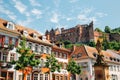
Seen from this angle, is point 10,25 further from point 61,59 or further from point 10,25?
point 61,59

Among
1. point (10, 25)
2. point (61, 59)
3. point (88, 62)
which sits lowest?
point (88, 62)

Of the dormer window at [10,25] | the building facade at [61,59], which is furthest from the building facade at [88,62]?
the dormer window at [10,25]

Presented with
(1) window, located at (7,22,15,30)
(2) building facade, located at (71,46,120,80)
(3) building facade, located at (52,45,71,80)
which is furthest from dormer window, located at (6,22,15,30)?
(2) building facade, located at (71,46,120,80)

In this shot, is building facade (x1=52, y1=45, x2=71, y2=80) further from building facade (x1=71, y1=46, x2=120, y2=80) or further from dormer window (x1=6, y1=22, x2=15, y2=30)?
dormer window (x1=6, y1=22, x2=15, y2=30)

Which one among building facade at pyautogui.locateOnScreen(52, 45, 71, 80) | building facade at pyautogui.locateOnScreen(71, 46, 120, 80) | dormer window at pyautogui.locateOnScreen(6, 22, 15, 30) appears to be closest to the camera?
dormer window at pyautogui.locateOnScreen(6, 22, 15, 30)

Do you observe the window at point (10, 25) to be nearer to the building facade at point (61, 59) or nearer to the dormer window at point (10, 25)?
the dormer window at point (10, 25)

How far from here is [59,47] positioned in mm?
55219

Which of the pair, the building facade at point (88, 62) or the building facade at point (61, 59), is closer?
the building facade at point (61, 59)

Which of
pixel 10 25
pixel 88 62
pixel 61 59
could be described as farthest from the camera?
pixel 88 62

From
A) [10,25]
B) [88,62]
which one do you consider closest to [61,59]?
[88,62]

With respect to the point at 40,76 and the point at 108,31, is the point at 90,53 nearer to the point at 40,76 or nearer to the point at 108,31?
the point at 40,76

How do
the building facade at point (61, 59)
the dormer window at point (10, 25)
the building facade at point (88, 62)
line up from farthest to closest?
the building facade at point (88, 62) → the building facade at point (61, 59) → the dormer window at point (10, 25)

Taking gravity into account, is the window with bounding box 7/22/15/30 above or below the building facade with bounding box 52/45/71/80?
above

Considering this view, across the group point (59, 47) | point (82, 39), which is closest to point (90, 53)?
point (59, 47)
